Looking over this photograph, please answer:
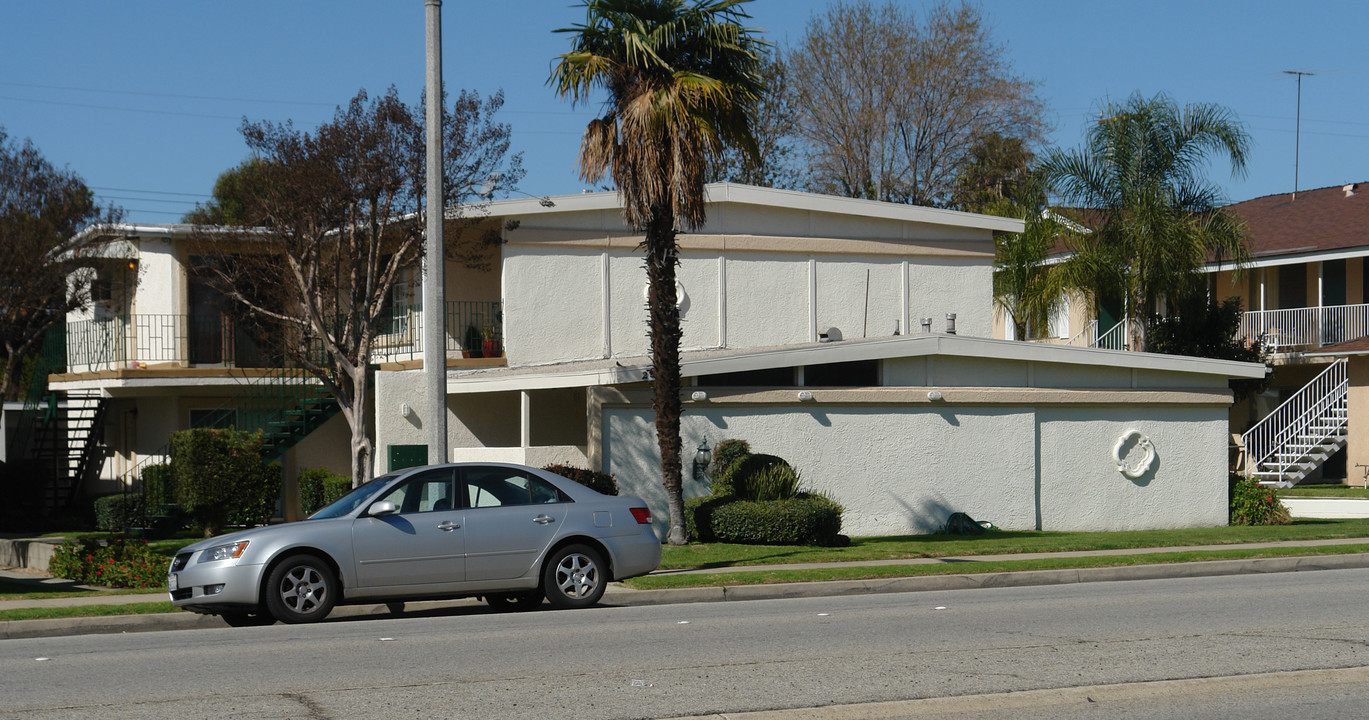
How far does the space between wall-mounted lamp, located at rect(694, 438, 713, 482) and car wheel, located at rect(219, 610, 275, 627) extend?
967cm

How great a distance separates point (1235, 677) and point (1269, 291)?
30.3 m

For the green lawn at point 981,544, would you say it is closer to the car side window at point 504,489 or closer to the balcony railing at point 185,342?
the car side window at point 504,489

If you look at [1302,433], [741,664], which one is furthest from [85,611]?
[1302,433]

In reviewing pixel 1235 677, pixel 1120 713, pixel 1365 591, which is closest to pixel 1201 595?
pixel 1365 591

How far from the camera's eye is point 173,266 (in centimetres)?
2827

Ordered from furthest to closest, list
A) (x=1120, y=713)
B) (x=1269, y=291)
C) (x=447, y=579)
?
1. (x=1269, y=291)
2. (x=447, y=579)
3. (x=1120, y=713)

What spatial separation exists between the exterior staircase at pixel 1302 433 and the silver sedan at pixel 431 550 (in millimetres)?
19408

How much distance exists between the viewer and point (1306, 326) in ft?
110

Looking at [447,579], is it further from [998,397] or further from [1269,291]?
[1269,291]

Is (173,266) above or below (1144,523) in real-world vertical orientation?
above

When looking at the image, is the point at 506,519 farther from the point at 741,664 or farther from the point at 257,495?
the point at 257,495

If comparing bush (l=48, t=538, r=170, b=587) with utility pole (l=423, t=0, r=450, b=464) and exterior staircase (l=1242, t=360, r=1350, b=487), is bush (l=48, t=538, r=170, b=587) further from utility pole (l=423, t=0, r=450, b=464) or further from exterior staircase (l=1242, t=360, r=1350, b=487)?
exterior staircase (l=1242, t=360, r=1350, b=487)

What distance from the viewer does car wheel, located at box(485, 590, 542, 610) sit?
44.7 feet

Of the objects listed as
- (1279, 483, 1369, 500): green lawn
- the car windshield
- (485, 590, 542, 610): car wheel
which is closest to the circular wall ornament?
(1279, 483, 1369, 500): green lawn
